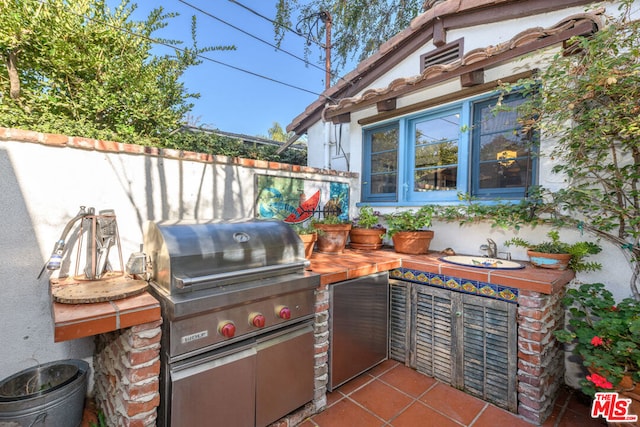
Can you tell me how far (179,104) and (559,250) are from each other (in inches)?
240

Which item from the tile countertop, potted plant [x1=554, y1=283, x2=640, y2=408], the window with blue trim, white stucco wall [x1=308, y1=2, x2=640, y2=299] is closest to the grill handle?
the tile countertop

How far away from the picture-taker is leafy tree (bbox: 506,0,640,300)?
2027 millimetres

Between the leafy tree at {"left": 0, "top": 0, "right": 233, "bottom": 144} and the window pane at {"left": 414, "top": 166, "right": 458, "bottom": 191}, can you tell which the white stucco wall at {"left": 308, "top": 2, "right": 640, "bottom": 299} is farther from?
the leafy tree at {"left": 0, "top": 0, "right": 233, "bottom": 144}

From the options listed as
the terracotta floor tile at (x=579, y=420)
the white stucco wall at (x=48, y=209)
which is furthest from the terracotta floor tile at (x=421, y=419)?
the white stucco wall at (x=48, y=209)

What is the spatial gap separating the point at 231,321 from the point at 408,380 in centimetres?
204

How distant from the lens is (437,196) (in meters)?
3.62

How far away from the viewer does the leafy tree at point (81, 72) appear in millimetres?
3496

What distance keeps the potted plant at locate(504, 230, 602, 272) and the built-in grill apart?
2205mm

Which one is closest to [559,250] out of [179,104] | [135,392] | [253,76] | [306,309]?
[306,309]

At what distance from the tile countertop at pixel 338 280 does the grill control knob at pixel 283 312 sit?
388 millimetres

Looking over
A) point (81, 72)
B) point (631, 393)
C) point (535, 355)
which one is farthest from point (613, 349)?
point (81, 72)

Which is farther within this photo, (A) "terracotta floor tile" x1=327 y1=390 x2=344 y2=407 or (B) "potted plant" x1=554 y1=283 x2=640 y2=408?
(A) "terracotta floor tile" x1=327 y1=390 x2=344 y2=407

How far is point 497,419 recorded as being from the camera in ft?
7.27

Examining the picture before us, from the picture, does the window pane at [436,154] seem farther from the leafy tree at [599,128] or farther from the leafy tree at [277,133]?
the leafy tree at [277,133]
